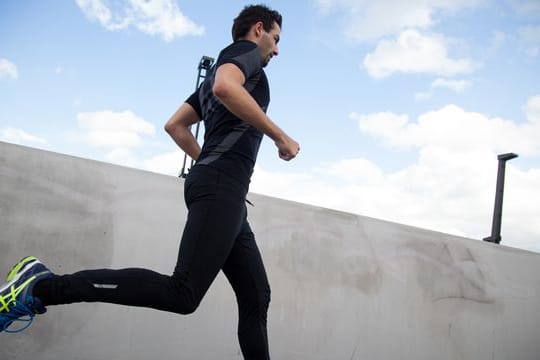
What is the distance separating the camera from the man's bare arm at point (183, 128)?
186 cm

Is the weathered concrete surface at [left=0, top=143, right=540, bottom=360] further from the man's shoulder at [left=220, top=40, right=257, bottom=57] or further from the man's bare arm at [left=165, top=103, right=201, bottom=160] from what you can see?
the man's shoulder at [left=220, top=40, right=257, bottom=57]

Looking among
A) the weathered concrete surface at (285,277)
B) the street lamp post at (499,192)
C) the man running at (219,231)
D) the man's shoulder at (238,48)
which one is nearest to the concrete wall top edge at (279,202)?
the weathered concrete surface at (285,277)

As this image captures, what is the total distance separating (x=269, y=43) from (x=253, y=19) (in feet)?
0.31

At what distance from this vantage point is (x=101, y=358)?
2352 mm

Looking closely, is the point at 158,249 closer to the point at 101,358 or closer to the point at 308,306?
the point at 101,358

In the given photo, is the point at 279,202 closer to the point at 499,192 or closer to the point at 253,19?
the point at 253,19

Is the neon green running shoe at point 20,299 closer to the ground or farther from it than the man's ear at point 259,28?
closer to the ground

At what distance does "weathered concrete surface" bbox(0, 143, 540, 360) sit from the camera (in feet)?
7.72

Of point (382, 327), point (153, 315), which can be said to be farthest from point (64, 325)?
point (382, 327)

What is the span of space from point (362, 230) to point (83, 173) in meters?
1.74

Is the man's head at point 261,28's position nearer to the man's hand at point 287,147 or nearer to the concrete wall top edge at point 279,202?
the man's hand at point 287,147

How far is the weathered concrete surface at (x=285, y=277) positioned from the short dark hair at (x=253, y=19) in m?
1.21

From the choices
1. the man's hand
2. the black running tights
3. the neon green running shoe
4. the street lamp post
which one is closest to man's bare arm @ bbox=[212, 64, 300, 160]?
the man's hand

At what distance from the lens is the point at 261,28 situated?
1634 millimetres
